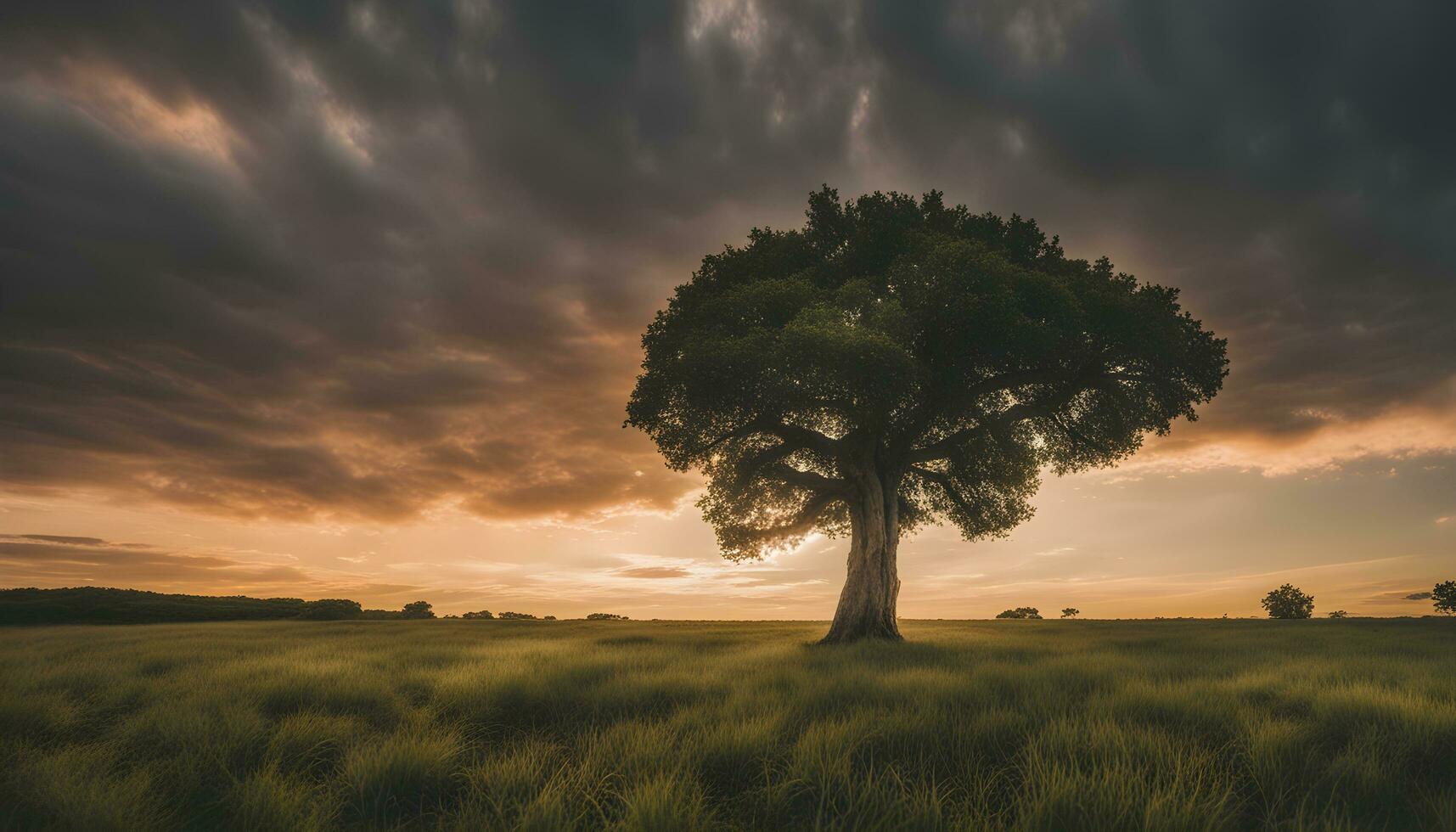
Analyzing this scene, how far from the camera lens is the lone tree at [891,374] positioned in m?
16.9

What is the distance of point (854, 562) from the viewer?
20.7 m

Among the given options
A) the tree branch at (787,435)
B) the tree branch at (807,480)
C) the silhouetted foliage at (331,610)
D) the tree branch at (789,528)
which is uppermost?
the tree branch at (787,435)

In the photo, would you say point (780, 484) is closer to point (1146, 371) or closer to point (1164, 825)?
point (1146, 371)

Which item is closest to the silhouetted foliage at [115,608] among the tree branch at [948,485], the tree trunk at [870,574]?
the tree trunk at [870,574]

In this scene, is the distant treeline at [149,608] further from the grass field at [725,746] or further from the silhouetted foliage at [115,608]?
the grass field at [725,746]

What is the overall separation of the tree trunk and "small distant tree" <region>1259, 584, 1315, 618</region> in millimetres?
25564

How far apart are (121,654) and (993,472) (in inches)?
955

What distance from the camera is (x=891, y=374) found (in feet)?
53.1

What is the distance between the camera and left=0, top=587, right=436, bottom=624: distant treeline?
89.3 ft

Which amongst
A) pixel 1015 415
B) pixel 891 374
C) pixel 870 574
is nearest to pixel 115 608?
pixel 870 574

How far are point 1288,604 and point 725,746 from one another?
133 ft

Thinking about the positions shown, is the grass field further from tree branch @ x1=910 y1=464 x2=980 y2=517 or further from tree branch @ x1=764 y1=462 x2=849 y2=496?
tree branch @ x1=910 y1=464 x2=980 y2=517

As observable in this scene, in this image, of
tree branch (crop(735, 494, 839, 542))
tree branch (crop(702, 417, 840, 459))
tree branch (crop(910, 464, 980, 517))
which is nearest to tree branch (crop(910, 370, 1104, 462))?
tree branch (crop(910, 464, 980, 517))

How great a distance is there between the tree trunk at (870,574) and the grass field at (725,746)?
30.8 feet
